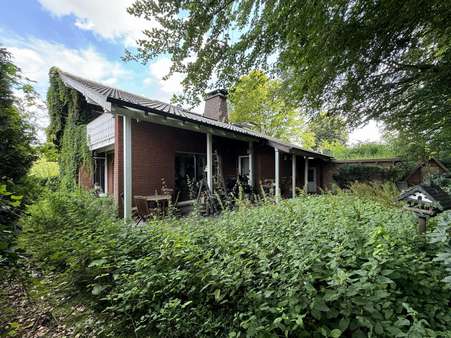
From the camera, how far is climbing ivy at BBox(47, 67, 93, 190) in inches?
334

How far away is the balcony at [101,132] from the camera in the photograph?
706 cm

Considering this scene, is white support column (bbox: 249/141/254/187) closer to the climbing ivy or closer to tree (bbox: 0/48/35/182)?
the climbing ivy

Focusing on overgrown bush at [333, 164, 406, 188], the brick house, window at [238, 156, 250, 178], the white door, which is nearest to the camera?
the brick house

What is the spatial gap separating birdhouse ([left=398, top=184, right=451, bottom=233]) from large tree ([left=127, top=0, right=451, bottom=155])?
1.92 metres

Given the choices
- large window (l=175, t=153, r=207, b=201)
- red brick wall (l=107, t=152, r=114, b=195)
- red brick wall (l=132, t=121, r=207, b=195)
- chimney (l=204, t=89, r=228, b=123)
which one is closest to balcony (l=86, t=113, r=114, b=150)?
red brick wall (l=107, t=152, r=114, b=195)

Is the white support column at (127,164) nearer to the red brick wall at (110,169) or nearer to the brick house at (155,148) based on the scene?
the brick house at (155,148)

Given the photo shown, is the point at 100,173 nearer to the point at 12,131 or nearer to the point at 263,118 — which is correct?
the point at 12,131

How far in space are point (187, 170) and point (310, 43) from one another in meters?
6.30

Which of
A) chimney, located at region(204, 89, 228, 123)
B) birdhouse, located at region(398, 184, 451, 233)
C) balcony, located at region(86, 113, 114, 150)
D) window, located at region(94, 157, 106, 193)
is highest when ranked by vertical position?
chimney, located at region(204, 89, 228, 123)

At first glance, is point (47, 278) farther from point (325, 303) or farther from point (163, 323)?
point (325, 303)

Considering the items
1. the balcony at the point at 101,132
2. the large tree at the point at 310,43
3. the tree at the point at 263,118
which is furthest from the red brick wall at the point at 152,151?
the tree at the point at 263,118

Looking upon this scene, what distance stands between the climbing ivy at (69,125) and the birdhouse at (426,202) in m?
9.45

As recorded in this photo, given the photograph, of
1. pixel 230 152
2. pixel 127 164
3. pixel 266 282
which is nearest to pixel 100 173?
pixel 127 164

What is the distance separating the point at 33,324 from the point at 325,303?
115 inches
